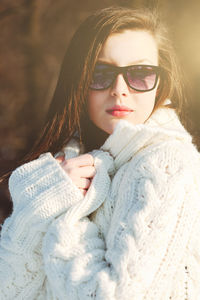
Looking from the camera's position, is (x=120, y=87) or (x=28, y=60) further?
(x=28, y=60)

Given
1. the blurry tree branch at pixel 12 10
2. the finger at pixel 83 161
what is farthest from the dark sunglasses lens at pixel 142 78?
the blurry tree branch at pixel 12 10

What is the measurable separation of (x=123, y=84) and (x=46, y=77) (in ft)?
10.7

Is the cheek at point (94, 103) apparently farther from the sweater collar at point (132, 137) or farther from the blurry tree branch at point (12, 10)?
the blurry tree branch at point (12, 10)

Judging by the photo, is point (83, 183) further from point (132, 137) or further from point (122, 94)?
point (122, 94)

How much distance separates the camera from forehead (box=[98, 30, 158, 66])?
1.26 metres

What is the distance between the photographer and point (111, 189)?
3.74 feet

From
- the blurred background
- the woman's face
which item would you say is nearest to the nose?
the woman's face

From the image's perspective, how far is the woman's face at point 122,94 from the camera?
4.12ft

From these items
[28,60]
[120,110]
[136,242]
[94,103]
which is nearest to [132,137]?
[120,110]

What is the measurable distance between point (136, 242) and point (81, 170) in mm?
318

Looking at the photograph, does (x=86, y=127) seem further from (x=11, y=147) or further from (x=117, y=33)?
(x=11, y=147)

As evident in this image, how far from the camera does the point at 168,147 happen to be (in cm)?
109

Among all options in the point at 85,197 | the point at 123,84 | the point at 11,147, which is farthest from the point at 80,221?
the point at 11,147

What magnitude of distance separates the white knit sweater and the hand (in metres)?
0.03
